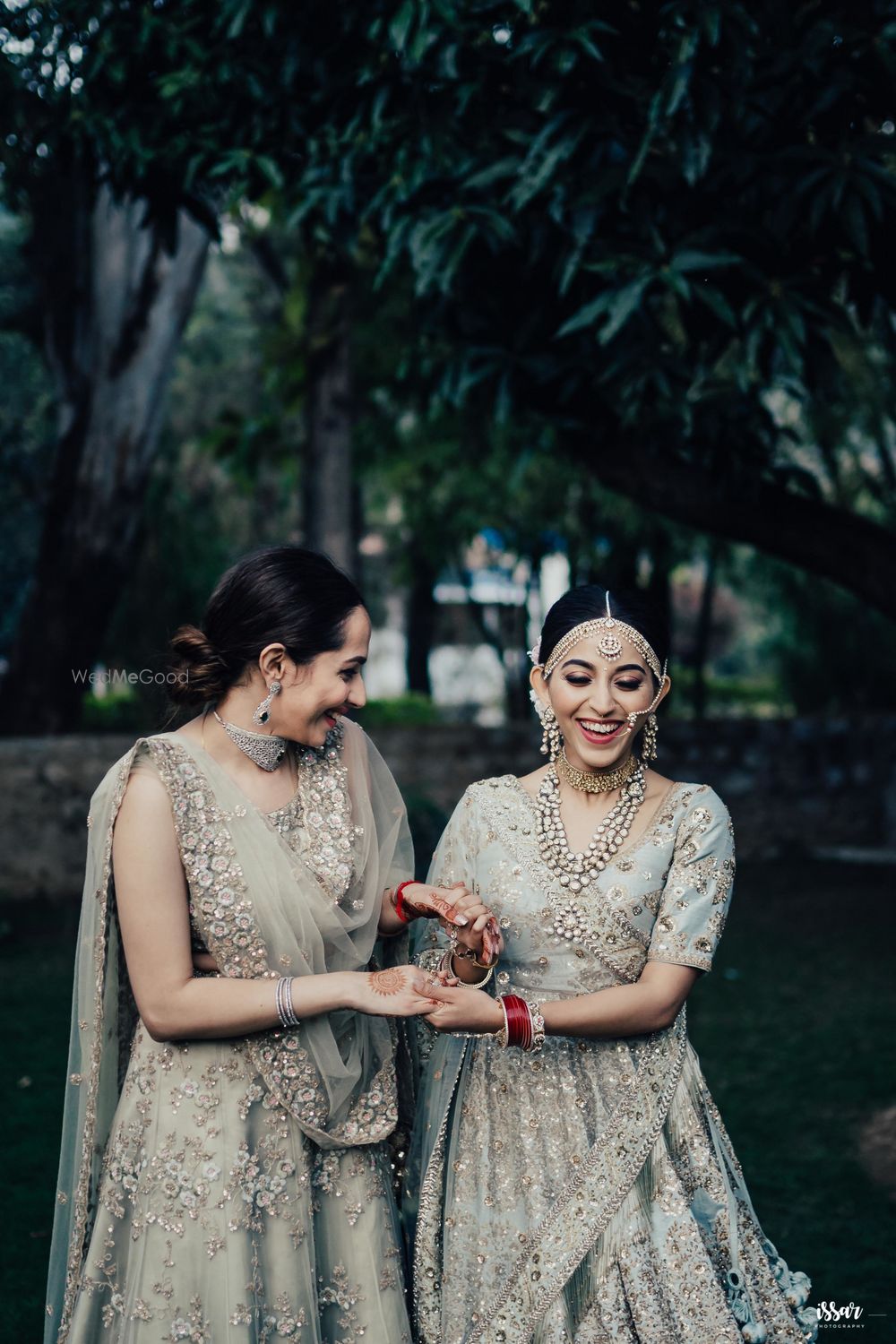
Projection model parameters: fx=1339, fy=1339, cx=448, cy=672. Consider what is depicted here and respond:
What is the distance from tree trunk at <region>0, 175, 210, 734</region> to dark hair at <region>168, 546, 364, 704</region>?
6.92 m

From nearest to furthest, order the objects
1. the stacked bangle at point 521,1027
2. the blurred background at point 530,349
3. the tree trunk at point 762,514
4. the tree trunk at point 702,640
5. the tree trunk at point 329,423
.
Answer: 1. the stacked bangle at point 521,1027
2. the blurred background at point 530,349
3. the tree trunk at point 762,514
4. the tree trunk at point 329,423
5. the tree trunk at point 702,640

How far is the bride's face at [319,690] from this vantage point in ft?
8.19

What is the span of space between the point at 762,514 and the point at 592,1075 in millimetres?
3126

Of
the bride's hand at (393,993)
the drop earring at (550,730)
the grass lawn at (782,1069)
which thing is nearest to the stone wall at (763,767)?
the grass lawn at (782,1069)

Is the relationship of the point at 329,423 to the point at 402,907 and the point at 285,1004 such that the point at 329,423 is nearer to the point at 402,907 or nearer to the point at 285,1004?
the point at 402,907

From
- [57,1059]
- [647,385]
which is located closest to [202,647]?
[647,385]

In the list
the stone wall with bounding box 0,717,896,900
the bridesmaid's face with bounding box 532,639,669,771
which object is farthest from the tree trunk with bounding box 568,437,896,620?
the stone wall with bounding box 0,717,896,900

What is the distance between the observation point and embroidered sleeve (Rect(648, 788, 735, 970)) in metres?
2.59

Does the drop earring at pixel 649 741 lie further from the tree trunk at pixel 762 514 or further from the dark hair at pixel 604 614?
the tree trunk at pixel 762 514

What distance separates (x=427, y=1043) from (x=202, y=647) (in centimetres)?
99

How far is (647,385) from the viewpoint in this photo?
434cm

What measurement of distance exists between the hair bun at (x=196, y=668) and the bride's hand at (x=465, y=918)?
571 millimetres

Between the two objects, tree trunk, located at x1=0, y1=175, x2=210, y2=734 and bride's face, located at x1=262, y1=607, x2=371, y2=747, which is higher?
tree trunk, located at x1=0, y1=175, x2=210, y2=734

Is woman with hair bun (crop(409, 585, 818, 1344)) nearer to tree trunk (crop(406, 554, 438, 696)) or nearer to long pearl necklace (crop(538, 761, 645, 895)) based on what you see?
long pearl necklace (crop(538, 761, 645, 895))
